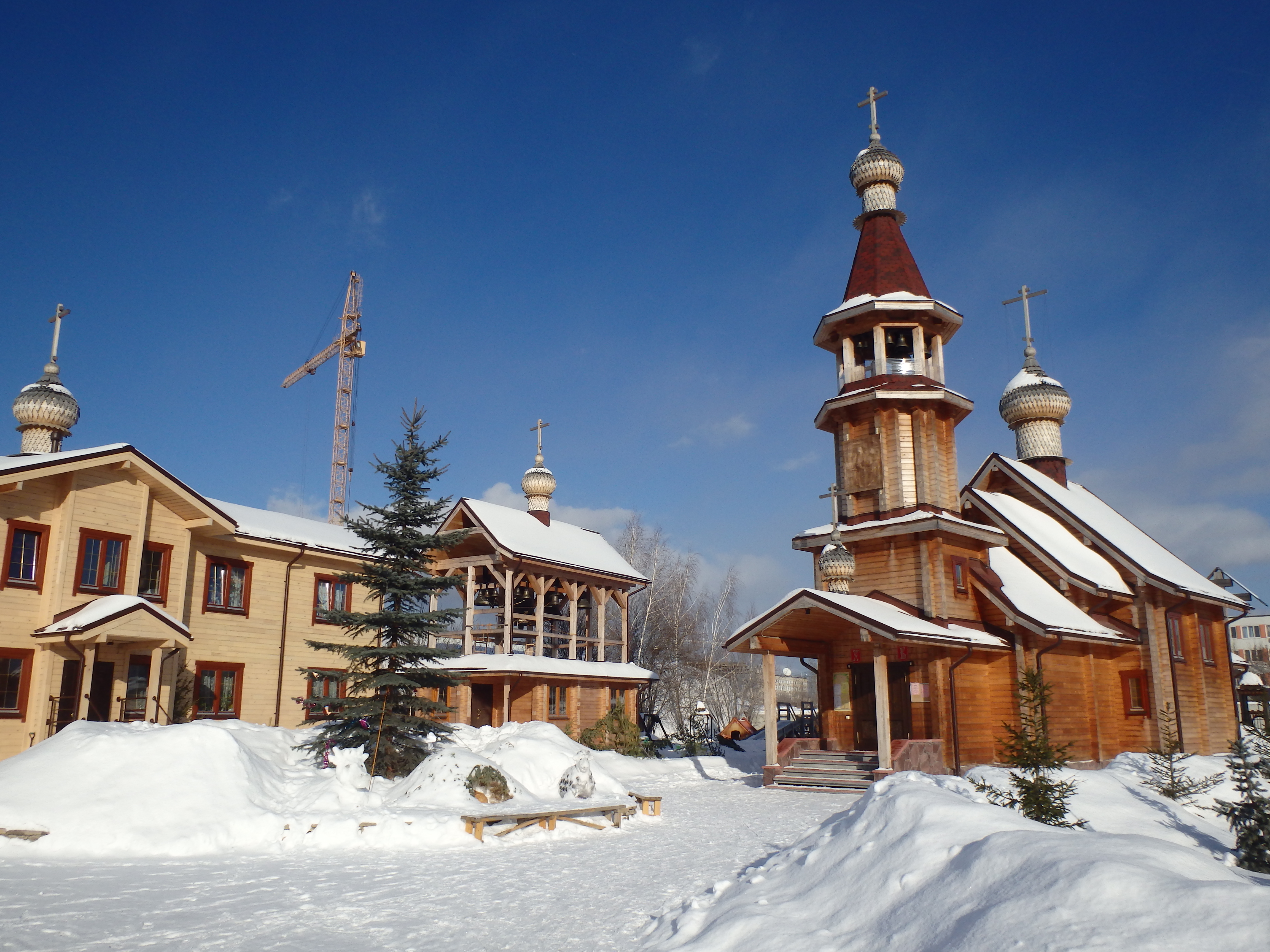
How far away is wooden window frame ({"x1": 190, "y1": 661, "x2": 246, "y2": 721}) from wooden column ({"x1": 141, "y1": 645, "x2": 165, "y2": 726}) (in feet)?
5.08

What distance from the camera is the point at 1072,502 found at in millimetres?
29438

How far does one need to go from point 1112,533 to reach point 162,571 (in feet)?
84.1

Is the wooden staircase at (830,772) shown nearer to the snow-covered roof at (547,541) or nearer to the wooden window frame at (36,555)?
the snow-covered roof at (547,541)

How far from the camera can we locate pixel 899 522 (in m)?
23.0

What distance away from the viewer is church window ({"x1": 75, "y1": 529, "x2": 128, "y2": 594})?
19.2 meters

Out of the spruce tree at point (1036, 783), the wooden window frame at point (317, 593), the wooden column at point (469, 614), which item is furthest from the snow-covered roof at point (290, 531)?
the spruce tree at point (1036, 783)

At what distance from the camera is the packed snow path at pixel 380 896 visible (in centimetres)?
724

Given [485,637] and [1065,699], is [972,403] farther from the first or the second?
[485,637]

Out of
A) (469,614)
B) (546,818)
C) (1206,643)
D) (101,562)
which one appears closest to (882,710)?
(546,818)

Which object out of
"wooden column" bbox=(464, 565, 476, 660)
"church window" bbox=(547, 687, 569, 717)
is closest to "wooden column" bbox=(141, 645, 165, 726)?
"wooden column" bbox=(464, 565, 476, 660)

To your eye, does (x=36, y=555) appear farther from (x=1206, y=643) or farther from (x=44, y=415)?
(x=1206, y=643)

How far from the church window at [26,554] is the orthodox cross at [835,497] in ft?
57.4

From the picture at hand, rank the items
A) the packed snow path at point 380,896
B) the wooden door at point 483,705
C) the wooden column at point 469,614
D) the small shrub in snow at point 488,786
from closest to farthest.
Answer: the packed snow path at point 380,896 < the small shrub in snow at point 488,786 < the wooden column at point 469,614 < the wooden door at point 483,705

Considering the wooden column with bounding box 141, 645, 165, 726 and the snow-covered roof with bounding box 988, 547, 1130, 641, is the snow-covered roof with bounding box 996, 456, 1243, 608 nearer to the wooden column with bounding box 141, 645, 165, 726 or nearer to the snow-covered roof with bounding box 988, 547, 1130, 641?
the snow-covered roof with bounding box 988, 547, 1130, 641
